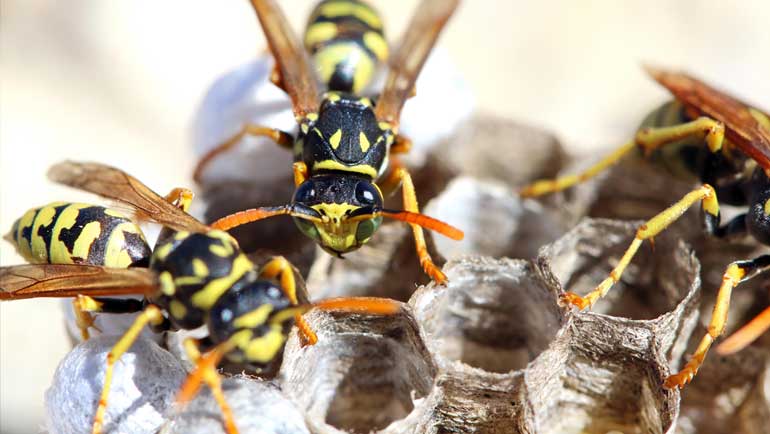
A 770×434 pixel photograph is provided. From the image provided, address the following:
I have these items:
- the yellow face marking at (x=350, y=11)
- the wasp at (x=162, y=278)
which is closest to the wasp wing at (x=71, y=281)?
the wasp at (x=162, y=278)

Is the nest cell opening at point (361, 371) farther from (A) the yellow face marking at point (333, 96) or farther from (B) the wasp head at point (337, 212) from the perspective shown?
(A) the yellow face marking at point (333, 96)

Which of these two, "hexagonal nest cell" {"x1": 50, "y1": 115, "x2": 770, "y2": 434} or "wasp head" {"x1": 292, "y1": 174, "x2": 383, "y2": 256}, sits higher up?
"wasp head" {"x1": 292, "y1": 174, "x2": 383, "y2": 256}

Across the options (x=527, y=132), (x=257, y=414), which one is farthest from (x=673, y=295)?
(x=257, y=414)

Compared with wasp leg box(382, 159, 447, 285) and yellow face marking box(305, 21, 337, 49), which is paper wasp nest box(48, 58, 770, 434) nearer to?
wasp leg box(382, 159, 447, 285)

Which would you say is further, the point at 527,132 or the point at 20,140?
the point at 20,140

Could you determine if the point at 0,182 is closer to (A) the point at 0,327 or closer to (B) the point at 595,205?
(A) the point at 0,327

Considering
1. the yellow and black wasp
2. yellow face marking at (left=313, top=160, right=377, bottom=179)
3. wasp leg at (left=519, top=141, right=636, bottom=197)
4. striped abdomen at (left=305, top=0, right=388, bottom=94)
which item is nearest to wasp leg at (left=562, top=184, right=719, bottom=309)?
the yellow and black wasp
